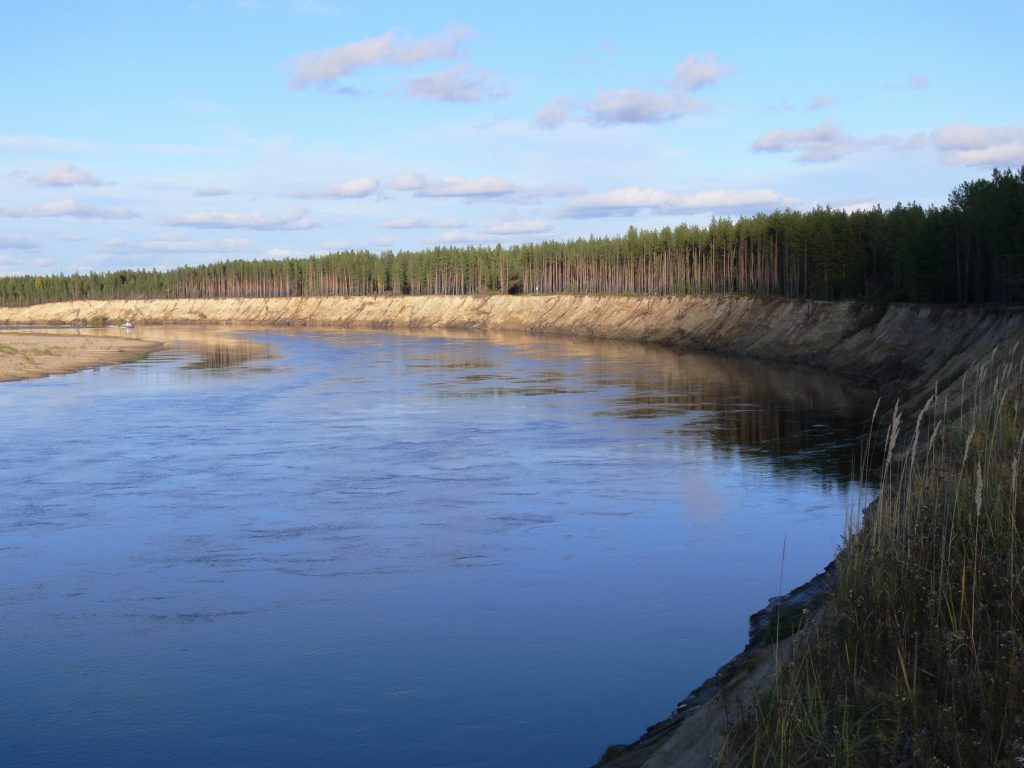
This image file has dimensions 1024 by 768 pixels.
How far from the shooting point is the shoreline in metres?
11.8

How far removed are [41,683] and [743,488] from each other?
838 inches

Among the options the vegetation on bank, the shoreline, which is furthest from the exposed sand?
the vegetation on bank

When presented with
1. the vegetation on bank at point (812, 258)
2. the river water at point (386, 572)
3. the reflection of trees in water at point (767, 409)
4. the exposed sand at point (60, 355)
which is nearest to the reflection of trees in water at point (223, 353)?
the exposed sand at point (60, 355)

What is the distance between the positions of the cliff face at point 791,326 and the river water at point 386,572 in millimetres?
8450

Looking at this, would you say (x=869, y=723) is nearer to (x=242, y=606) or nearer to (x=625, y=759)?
(x=625, y=759)

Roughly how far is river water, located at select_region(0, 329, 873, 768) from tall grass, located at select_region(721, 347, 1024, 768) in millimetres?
5420

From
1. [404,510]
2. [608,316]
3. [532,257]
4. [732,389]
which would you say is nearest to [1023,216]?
[732,389]

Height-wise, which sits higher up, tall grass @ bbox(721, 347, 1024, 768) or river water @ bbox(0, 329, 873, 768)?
tall grass @ bbox(721, 347, 1024, 768)

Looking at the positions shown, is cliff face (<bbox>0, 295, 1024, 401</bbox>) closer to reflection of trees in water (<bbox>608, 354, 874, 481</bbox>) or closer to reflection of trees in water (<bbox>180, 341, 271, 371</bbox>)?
reflection of trees in water (<bbox>608, 354, 874, 481</bbox>)

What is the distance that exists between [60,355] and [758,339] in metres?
64.2

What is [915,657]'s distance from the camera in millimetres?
8227

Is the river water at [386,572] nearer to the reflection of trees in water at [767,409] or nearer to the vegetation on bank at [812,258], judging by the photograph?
the reflection of trees in water at [767,409]

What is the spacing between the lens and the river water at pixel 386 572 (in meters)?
14.6

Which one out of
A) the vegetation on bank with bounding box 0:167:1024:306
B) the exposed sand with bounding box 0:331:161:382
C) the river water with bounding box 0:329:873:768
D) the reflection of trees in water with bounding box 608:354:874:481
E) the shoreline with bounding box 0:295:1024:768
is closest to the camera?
the shoreline with bounding box 0:295:1024:768
